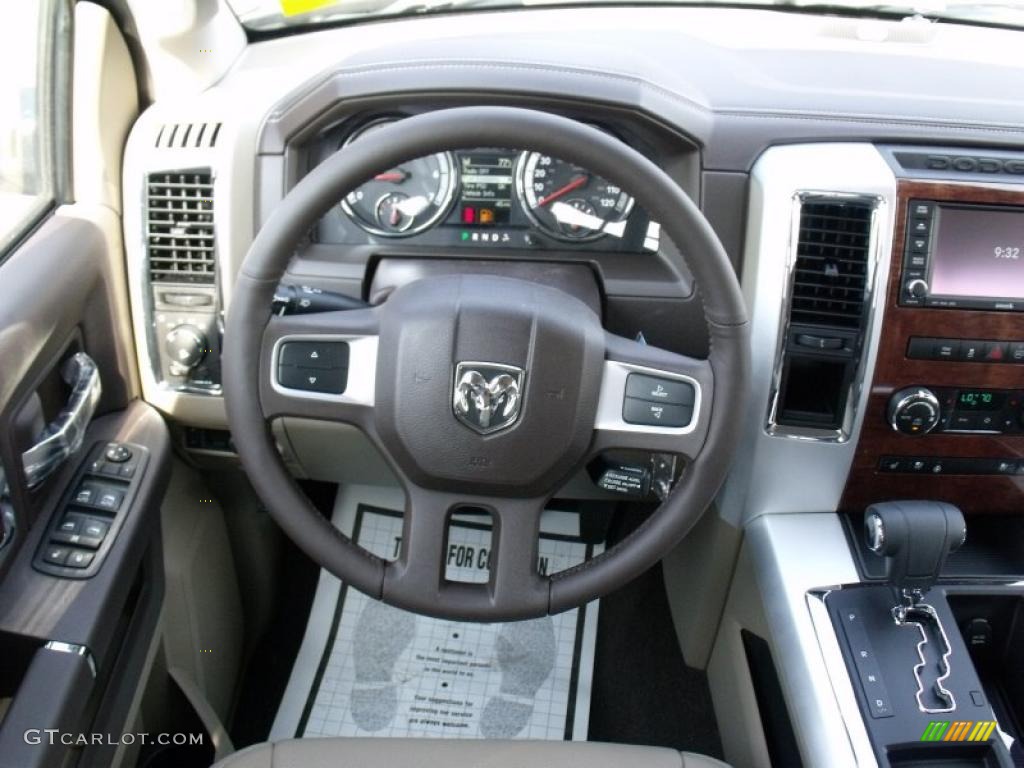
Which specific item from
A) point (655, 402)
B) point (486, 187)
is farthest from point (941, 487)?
point (486, 187)

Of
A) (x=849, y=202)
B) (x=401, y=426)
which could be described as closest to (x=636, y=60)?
(x=849, y=202)

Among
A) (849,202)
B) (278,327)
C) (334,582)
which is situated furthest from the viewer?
(334,582)

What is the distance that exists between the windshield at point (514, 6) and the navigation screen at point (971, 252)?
23.0 inches

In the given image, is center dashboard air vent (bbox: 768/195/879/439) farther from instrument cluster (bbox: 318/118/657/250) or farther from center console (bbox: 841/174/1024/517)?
instrument cluster (bbox: 318/118/657/250)

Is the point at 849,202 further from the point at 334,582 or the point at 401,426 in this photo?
the point at 334,582

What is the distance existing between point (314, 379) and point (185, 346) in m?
0.39

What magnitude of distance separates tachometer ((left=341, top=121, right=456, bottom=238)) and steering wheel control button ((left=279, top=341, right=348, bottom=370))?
1.09ft

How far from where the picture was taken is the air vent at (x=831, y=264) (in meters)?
1.26

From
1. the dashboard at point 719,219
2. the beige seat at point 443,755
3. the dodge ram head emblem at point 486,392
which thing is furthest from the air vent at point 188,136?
the beige seat at point 443,755

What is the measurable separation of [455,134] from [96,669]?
2.56ft

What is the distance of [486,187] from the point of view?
4.50ft

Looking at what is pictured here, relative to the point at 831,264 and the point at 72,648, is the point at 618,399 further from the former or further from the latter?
the point at 72,648

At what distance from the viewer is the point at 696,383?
1094 millimetres

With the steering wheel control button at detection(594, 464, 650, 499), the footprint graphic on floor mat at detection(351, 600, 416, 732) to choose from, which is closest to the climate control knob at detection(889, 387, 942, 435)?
the steering wheel control button at detection(594, 464, 650, 499)
